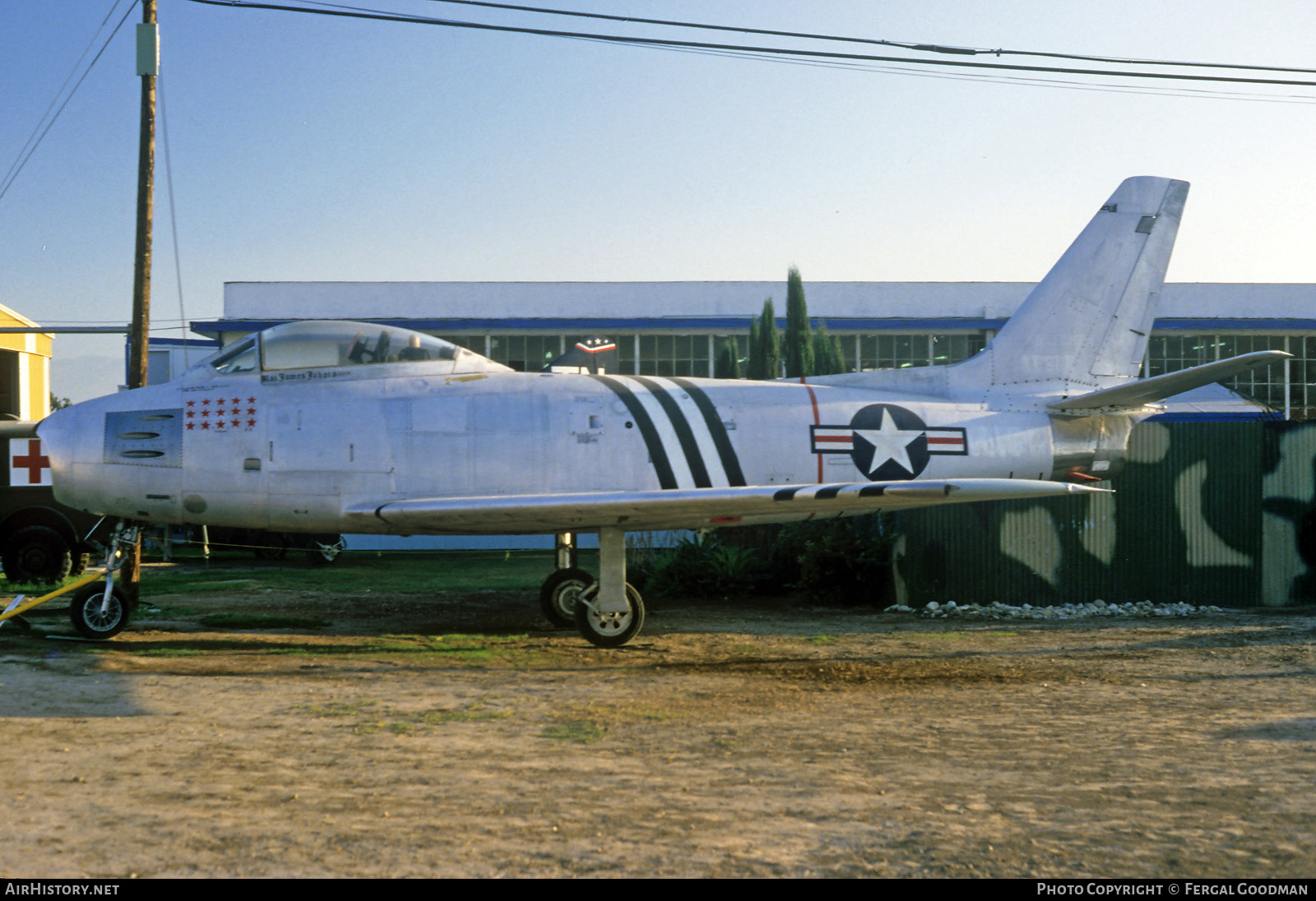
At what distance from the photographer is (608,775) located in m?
5.70

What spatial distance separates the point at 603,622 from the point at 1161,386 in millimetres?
6894

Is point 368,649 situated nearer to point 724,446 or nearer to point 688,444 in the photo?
point 688,444

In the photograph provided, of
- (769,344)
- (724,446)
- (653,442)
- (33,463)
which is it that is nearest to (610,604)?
(653,442)

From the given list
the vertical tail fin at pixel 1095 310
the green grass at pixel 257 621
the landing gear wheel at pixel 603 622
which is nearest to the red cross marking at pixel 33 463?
the green grass at pixel 257 621

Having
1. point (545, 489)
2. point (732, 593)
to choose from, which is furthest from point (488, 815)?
point (732, 593)

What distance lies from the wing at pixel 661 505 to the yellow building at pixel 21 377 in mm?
27025

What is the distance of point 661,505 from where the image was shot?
9.87 metres

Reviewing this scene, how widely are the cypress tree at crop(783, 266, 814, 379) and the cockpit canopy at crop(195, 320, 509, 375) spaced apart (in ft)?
55.3

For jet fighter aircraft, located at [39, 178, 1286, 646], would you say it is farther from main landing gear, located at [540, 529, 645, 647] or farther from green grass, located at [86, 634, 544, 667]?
green grass, located at [86, 634, 544, 667]

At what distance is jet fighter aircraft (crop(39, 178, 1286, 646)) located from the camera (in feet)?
33.6

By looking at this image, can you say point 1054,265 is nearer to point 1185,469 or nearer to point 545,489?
point 1185,469

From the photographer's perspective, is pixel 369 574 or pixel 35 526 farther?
pixel 369 574

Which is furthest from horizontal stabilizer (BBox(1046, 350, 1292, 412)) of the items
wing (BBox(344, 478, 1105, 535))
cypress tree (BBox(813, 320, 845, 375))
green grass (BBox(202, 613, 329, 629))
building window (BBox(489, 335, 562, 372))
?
building window (BBox(489, 335, 562, 372))
